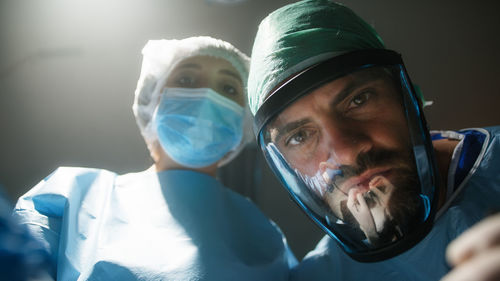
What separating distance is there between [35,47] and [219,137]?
4.18 feet

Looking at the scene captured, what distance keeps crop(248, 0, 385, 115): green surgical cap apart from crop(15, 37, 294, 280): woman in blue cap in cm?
35

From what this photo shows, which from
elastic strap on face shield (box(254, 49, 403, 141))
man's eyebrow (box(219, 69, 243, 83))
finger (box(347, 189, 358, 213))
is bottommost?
finger (box(347, 189, 358, 213))

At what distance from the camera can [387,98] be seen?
2.50 feet

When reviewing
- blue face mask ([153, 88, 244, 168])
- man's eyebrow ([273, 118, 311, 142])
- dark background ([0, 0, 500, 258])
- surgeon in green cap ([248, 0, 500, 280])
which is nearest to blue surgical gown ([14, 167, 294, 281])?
blue face mask ([153, 88, 244, 168])

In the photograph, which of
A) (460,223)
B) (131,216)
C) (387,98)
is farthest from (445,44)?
(131,216)

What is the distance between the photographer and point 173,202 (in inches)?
42.6

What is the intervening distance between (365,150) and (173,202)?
2.40 ft

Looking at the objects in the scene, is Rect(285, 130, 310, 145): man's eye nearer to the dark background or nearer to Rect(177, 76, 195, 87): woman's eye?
Rect(177, 76, 195, 87): woman's eye

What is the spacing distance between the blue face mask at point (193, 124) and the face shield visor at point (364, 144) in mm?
401

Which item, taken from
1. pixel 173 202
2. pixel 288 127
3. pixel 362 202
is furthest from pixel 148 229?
pixel 362 202

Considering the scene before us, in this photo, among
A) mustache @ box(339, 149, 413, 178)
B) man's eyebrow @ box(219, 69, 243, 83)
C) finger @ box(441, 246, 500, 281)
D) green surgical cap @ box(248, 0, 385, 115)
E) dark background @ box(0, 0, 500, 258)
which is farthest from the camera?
dark background @ box(0, 0, 500, 258)

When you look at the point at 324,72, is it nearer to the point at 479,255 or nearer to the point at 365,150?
the point at 365,150

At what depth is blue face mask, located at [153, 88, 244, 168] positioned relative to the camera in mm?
1161

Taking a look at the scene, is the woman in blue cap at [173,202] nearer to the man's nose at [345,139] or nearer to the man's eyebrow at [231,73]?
the man's eyebrow at [231,73]
